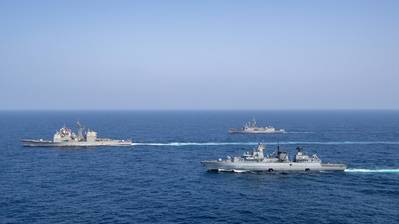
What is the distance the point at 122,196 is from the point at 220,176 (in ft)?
102

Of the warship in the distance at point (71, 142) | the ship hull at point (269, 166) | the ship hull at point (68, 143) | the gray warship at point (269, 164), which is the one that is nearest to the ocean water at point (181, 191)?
the ship hull at point (269, 166)

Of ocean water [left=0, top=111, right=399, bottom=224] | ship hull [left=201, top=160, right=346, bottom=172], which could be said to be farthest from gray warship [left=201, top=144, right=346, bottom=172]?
ocean water [left=0, top=111, right=399, bottom=224]

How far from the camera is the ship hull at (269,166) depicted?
119188 millimetres

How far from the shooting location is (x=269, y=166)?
11950 cm

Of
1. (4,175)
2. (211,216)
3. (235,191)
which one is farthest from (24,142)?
(211,216)

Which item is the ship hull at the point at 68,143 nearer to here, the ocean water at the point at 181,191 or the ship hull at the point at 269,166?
the ocean water at the point at 181,191

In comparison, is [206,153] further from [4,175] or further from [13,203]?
[13,203]

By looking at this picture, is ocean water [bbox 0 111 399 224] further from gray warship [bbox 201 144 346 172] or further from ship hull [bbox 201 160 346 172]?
gray warship [bbox 201 144 346 172]

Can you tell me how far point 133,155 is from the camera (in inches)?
6107

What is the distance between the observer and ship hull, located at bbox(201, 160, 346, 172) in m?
119

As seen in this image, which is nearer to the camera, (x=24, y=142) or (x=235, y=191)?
(x=235, y=191)

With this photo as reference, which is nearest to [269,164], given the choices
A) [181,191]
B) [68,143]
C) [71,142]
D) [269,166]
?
[269,166]

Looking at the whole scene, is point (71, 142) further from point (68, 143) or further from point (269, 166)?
point (269, 166)

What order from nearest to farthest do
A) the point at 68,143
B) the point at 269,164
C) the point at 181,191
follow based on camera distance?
the point at 181,191 < the point at 269,164 < the point at 68,143
